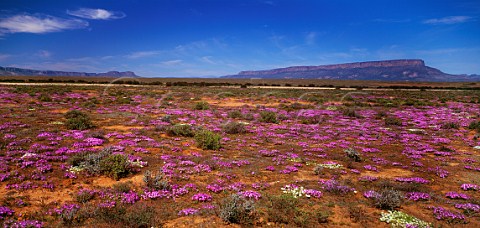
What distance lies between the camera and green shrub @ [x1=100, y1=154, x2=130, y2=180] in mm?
10219

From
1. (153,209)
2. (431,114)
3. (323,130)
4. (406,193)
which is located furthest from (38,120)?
(431,114)

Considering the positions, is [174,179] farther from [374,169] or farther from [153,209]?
[374,169]

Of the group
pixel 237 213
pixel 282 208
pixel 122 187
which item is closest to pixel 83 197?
pixel 122 187

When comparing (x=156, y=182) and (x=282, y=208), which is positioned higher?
(x=156, y=182)

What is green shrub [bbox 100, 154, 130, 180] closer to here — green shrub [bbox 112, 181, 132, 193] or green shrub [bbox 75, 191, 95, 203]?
green shrub [bbox 112, 181, 132, 193]

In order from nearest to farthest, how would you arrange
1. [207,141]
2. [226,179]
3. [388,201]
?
[388,201] < [226,179] < [207,141]

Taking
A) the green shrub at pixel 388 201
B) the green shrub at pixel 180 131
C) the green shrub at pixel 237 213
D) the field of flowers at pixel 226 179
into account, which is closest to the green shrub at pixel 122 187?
the field of flowers at pixel 226 179

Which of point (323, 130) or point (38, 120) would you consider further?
point (323, 130)

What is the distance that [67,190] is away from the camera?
352 inches

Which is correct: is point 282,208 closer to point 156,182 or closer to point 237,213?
point 237,213

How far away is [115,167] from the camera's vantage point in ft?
33.9

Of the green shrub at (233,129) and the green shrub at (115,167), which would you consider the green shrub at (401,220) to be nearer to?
the green shrub at (115,167)

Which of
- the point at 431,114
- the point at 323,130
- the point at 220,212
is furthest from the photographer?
the point at 431,114

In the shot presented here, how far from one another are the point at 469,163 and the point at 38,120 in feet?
93.3
